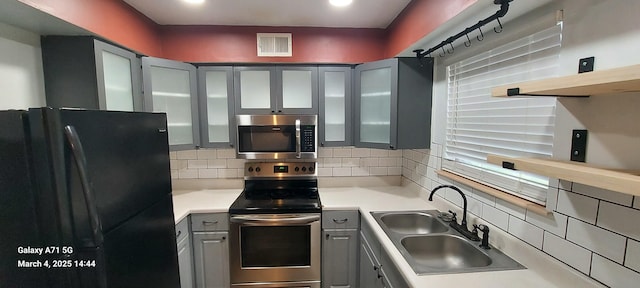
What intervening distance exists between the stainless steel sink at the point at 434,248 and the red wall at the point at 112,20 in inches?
79.8

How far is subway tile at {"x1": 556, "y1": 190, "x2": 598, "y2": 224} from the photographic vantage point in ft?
3.06

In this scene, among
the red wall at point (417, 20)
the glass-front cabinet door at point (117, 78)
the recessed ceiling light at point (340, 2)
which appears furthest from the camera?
the recessed ceiling light at point (340, 2)

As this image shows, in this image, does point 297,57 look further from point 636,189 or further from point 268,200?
point 636,189

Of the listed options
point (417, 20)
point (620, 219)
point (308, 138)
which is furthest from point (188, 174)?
point (620, 219)

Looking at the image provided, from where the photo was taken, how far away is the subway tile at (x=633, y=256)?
81 centimetres

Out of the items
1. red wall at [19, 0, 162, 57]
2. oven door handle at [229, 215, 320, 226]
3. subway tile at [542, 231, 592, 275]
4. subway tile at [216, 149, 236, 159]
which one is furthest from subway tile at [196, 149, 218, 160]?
subway tile at [542, 231, 592, 275]

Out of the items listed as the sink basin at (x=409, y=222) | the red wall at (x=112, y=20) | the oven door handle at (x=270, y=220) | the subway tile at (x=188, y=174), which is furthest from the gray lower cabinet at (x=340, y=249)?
the red wall at (x=112, y=20)

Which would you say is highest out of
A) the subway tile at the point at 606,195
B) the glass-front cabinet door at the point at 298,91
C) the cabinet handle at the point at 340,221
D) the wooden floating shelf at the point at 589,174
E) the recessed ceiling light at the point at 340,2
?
the recessed ceiling light at the point at 340,2

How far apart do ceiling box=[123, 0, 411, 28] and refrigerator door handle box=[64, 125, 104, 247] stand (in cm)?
137

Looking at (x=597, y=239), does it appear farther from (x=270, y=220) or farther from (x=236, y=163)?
(x=236, y=163)

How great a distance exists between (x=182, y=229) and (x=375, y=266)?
4.59 ft

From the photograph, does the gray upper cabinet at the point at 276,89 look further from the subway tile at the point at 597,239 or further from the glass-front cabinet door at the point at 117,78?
the subway tile at the point at 597,239

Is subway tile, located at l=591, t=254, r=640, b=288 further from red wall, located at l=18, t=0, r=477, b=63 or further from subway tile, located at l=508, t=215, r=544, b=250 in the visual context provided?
red wall, located at l=18, t=0, r=477, b=63

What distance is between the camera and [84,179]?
791 millimetres
